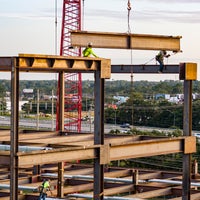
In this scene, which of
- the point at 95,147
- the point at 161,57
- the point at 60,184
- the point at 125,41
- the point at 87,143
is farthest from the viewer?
the point at 60,184

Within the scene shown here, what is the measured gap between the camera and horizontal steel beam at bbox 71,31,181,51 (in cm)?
2422

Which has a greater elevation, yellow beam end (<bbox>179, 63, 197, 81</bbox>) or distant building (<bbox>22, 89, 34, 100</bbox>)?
distant building (<bbox>22, 89, 34, 100</bbox>)

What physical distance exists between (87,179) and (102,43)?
7.14 m

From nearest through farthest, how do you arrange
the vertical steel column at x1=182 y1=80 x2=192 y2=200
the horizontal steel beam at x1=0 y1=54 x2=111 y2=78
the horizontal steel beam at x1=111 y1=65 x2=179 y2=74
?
the horizontal steel beam at x1=0 y1=54 x2=111 y2=78 → the vertical steel column at x1=182 y1=80 x2=192 y2=200 → the horizontal steel beam at x1=111 y1=65 x2=179 y2=74

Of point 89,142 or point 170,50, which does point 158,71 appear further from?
point 89,142

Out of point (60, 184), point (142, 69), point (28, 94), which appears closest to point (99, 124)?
point (142, 69)

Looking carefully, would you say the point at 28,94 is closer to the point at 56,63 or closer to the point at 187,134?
the point at 187,134

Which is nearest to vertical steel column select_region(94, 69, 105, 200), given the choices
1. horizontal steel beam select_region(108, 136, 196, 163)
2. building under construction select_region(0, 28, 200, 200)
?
A: building under construction select_region(0, 28, 200, 200)

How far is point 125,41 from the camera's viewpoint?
25594 mm

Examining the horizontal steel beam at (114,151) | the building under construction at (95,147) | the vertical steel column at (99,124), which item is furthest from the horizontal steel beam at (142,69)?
the vertical steel column at (99,124)

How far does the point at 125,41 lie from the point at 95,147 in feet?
15.0

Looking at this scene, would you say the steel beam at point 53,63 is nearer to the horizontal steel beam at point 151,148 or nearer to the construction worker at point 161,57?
the horizontal steel beam at point 151,148

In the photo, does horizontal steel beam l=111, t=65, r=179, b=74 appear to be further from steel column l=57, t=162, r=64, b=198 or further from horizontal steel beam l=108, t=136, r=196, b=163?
steel column l=57, t=162, r=64, b=198

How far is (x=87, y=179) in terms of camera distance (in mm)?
A: 30219
